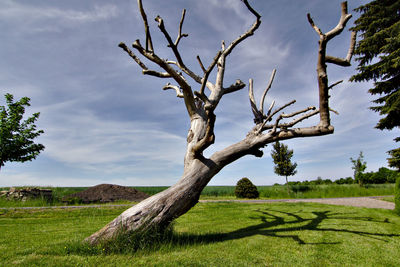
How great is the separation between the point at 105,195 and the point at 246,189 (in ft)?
37.8

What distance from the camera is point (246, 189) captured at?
60.0 feet

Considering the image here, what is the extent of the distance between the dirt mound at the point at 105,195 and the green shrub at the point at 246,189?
8434mm

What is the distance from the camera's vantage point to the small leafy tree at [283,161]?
2222cm

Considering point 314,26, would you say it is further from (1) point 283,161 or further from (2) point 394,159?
(1) point 283,161

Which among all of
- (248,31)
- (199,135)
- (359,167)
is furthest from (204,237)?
(359,167)

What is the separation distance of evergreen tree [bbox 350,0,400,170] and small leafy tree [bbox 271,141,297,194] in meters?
8.31

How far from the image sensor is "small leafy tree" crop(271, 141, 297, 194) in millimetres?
22219

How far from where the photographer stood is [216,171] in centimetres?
530

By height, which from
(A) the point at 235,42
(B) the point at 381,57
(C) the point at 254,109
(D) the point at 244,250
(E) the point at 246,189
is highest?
(B) the point at 381,57

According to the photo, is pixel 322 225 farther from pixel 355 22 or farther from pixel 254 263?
pixel 355 22

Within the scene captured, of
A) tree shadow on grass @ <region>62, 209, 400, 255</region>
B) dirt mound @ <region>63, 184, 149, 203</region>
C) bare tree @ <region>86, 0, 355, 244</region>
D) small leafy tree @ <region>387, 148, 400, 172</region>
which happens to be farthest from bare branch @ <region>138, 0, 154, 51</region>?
small leafy tree @ <region>387, 148, 400, 172</region>

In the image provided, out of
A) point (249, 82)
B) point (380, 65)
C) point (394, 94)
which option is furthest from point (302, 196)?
point (249, 82)

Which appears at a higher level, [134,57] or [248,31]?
[248,31]

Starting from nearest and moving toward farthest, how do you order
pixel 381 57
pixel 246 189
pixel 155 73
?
pixel 155 73, pixel 381 57, pixel 246 189
